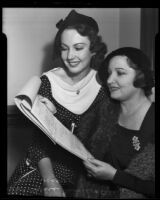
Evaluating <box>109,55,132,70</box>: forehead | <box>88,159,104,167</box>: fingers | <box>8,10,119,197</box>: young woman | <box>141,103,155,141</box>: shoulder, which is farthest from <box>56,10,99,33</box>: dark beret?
<box>88,159,104,167</box>: fingers

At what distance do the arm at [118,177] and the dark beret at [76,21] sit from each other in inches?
18.7

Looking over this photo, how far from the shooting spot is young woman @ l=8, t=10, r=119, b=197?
3.87 feet

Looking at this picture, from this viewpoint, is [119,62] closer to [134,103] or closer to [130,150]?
[134,103]

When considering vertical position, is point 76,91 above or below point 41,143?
above

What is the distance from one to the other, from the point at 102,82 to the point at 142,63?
6.1 inches

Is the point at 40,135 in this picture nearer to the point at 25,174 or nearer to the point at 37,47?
the point at 25,174

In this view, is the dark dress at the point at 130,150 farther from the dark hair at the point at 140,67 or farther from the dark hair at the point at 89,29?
the dark hair at the point at 89,29

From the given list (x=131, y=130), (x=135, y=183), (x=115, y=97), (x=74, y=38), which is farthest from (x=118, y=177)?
(x=74, y=38)

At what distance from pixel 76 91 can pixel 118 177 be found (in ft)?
1.10

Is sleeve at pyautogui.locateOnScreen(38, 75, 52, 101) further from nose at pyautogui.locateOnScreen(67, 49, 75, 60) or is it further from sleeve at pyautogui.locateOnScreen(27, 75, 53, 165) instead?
nose at pyautogui.locateOnScreen(67, 49, 75, 60)

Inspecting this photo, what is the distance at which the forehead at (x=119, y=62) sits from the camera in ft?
3.80

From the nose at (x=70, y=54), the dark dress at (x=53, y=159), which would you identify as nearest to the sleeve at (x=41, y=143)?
the dark dress at (x=53, y=159)

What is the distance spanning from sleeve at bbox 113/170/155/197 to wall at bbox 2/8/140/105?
0.44 metres

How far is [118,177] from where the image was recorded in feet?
3.74
